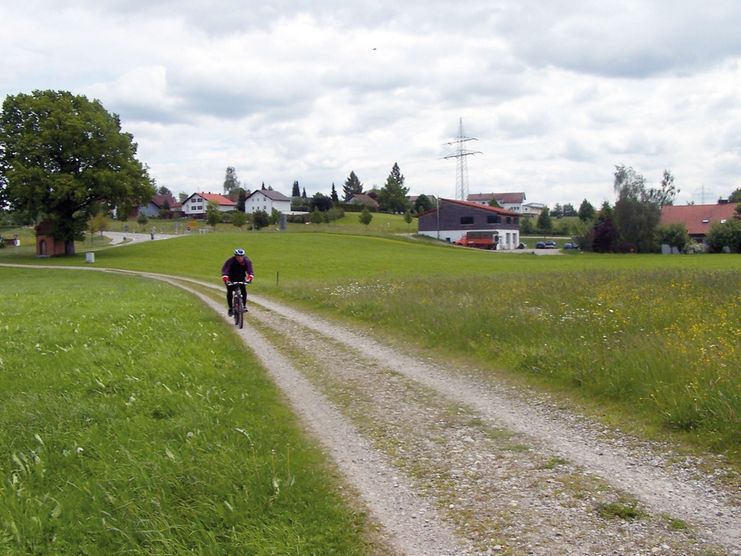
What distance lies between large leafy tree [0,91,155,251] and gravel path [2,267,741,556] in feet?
195

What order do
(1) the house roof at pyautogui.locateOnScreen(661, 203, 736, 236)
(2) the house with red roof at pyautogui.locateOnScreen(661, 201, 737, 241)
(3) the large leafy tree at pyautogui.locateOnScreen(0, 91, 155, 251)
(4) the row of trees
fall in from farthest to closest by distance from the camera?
(1) the house roof at pyautogui.locateOnScreen(661, 203, 736, 236), (2) the house with red roof at pyautogui.locateOnScreen(661, 201, 737, 241), (4) the row of trees, (3) the large leafy tree at pyautogui.locateOnScreen(0, 91, 155, 251)

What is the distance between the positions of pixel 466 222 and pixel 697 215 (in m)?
41.6

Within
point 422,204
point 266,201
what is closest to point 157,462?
point 422,204

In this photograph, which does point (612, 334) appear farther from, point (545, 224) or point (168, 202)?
point (168, 202)

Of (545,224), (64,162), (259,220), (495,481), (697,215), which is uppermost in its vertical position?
(64,162)

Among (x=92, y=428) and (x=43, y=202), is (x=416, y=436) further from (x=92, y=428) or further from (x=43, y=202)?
(x=43, y=202)

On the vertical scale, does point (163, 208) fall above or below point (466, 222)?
above

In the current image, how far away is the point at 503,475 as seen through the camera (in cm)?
560

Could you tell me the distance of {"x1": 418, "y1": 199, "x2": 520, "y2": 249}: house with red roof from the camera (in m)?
110

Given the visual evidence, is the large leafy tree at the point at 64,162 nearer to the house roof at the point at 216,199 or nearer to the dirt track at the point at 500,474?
the dirt track at the point at 500,474

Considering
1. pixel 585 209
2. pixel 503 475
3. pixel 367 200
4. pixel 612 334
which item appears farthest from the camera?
pixel 367 200

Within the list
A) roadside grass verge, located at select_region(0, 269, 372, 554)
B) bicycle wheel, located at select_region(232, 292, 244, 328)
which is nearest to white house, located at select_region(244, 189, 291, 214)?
bicycle wheel, located at select_region(232, 292, 244, 328)

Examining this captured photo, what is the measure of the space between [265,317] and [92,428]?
11523 millimetres

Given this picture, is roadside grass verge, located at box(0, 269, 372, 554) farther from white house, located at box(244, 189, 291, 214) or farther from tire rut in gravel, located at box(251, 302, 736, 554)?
white house, located at box(244, 189, 291, 214)
